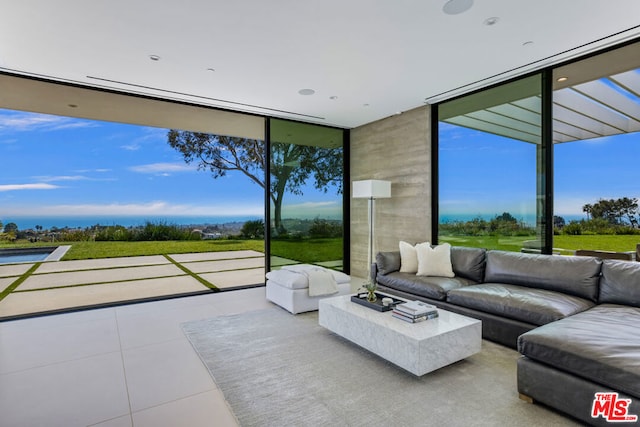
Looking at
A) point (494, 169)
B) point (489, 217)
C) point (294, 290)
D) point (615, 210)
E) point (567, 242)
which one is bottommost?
point (294, 290)

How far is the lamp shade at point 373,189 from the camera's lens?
5102 mm

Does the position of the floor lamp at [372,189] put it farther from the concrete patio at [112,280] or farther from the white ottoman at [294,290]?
the concrete patio at [112,280]

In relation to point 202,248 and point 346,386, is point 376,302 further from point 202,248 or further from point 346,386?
point 202,248

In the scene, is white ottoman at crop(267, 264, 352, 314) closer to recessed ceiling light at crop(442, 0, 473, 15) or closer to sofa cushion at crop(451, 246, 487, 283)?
sofa cushion at crop(451, 246, 487, 283)

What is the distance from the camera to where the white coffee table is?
2.27 m

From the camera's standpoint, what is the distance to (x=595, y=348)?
1.79 metres

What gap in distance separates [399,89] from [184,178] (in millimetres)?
8959

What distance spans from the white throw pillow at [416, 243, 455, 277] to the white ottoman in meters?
1.02

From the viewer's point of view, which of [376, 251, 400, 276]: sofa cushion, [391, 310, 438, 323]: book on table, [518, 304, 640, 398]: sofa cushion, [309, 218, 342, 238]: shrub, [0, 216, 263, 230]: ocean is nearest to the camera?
[518, 304, 640, 398]: sofa cushion

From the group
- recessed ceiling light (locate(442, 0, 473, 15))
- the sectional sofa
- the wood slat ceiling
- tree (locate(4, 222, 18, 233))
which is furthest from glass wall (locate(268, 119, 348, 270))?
tree (locate(4, 222, 18, 233))

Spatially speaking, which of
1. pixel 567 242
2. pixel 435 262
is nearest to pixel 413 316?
pixel 435 262

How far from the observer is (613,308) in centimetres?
259

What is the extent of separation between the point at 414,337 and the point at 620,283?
199 centimetres

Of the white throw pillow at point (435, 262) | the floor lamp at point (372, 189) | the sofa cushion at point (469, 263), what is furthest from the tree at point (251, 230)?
the sofa cushion at point (469, 263)
